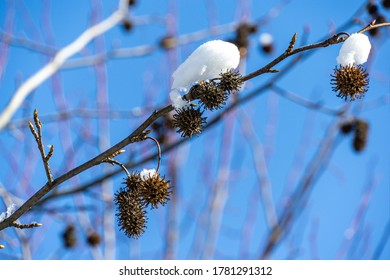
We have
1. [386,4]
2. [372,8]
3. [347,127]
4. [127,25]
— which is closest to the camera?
[372,8]

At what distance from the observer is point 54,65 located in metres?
3.47

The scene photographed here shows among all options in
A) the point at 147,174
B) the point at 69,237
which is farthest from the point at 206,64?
the point at 69,237

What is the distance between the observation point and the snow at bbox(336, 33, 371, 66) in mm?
1483

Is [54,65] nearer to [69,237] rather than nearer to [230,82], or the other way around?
[69,237]

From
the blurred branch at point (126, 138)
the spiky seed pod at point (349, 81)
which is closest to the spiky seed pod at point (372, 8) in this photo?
the blurred branch at point (126, 138)

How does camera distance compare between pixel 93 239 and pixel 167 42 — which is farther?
pixel 167 42

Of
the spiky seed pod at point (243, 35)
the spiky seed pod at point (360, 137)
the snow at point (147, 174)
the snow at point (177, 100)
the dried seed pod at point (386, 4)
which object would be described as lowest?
the snow at point (147, 174)

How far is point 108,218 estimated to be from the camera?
4.37 meters

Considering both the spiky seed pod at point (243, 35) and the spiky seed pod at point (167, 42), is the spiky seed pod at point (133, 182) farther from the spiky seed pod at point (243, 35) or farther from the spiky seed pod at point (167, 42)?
the spiky seed pod at point (167, 42)

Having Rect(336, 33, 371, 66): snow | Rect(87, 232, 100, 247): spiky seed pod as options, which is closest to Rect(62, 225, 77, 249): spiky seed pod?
Rect(87, 232, 100, 247): spiky seed pod

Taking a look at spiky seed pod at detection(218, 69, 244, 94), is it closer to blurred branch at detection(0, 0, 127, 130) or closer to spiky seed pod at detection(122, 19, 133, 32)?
blurred branch at detection(0, 0, 127, 130)

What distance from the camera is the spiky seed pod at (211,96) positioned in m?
1.44

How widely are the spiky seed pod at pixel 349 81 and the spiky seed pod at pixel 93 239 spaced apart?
2856mm

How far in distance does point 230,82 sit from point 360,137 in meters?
2.21
